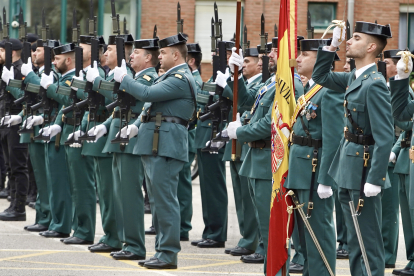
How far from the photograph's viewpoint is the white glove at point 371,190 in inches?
199

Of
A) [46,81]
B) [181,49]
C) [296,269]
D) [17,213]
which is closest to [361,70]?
[181,49]

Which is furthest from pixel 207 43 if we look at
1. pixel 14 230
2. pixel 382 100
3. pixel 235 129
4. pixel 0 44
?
pixel 382 100

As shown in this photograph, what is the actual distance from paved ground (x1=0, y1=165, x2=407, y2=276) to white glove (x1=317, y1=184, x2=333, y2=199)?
159 cm

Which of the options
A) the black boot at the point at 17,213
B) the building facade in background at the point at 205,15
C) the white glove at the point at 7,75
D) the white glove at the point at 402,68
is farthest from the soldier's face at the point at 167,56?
the building facade in background at the point at 205,15

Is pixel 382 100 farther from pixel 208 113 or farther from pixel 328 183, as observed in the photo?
pixel 208 113

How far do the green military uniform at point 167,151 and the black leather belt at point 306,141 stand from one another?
1322 mm

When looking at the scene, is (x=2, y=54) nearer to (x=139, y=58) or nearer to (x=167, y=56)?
(x=139, y=58)

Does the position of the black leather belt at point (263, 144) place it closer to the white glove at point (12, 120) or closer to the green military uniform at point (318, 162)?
the green military uniform at point (318, 162)

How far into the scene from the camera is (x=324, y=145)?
566 centimetres

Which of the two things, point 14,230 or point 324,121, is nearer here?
point 324,121

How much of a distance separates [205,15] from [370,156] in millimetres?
14323

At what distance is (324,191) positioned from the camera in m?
5.53

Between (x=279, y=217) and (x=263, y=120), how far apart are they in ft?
3.62

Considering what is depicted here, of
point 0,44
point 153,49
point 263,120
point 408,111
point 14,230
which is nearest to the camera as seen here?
point 408,111
